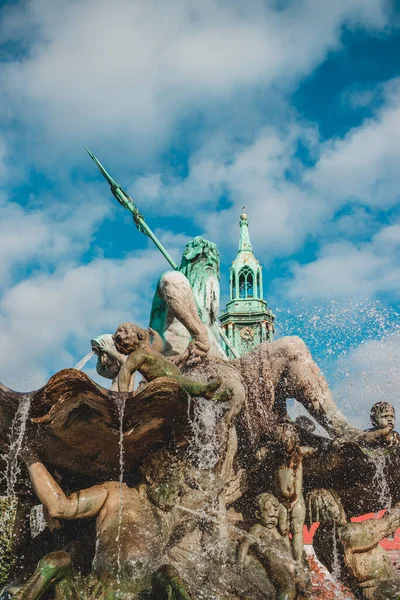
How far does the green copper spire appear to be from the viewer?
177 ft

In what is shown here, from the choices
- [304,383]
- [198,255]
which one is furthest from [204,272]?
[304,383]

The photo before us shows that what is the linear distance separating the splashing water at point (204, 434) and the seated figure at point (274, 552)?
0.59m

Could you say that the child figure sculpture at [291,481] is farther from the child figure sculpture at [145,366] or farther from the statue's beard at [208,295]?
the statue's beard at [208,295]

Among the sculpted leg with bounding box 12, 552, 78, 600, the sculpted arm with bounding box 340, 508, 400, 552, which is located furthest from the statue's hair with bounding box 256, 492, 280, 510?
the sculpted leg with bounding box 12, 552, 78, 600

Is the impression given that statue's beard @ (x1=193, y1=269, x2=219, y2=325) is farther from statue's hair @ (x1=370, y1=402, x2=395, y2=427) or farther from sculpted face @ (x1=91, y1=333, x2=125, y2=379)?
statue's hair @ (x1=370, y1=402, x2=395, y2=427)

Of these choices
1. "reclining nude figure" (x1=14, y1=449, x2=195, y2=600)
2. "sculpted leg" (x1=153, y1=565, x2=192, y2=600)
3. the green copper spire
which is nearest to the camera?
"sculpted leg" (x1=153, y1=565, x2=192, y2=600)

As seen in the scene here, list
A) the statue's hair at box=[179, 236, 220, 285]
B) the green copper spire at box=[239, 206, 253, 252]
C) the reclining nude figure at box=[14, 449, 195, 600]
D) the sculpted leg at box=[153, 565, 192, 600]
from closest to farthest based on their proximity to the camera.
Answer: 1. the sculpted leg at box=[153, 565, 192, 600]
2. the reclining nude figure at box=[14, 449, 195, 600]
3. the statue's hair at box=[179, 236, 220, 285]
4. the green copper spire at box=[239, 206, 253, 252]

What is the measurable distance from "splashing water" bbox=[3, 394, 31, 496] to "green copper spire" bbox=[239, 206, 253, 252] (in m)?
48.7

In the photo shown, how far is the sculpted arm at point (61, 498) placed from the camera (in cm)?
459

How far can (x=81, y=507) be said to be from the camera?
4699 mm

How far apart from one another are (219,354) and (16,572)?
10.3 ft

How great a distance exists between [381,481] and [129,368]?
2974 mm

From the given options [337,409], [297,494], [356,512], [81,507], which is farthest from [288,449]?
[81,507]

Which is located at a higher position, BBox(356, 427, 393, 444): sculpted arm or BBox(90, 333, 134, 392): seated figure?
BBox(90, 333, 134, 392): seated figure
